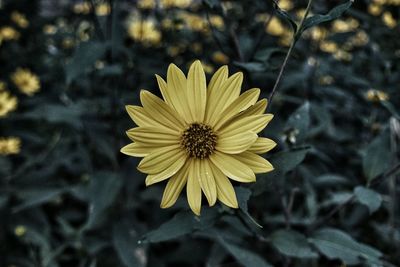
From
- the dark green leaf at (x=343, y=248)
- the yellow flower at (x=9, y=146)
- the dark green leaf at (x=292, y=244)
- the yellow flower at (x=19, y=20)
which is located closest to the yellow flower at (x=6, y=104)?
the yellow flower at (x=9, y=146)

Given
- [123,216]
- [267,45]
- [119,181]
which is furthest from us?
[267,45]

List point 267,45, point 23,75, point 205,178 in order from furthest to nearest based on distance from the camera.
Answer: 1. point 23,75
2. point 267,45
3. point 205,178

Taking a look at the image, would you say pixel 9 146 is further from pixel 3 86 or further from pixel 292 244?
pixel 292 244

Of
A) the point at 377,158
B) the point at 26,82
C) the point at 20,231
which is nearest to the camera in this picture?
the point at 377,158

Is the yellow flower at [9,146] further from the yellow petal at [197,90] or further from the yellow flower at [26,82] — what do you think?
the yellow petal at [197,90]

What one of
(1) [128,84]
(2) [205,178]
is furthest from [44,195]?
(2) [205,178]

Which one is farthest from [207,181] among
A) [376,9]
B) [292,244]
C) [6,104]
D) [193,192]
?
[6,104]

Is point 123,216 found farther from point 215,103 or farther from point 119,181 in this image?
point 215,103
